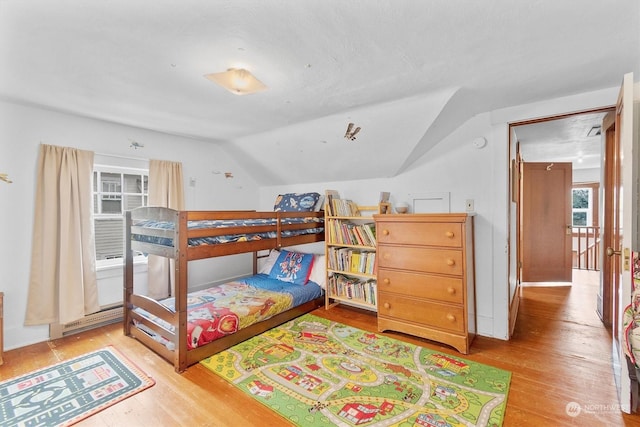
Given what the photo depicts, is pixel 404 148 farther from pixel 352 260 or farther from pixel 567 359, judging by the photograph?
pixel 567 359

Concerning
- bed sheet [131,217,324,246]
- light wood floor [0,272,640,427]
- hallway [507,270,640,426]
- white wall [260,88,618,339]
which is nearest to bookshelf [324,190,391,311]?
light wood floor [0,272,640,427]

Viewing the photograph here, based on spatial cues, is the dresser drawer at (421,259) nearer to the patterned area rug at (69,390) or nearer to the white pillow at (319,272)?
the white pillow at (319,272)

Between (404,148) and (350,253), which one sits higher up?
(404,148)

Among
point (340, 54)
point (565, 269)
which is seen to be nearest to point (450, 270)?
point (340, 54)

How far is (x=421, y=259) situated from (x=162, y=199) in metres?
2.98

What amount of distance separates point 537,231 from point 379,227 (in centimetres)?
344

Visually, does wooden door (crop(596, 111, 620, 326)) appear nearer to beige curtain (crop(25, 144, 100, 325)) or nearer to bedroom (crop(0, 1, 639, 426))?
bedroom (crop(0, 1, 639, 426))

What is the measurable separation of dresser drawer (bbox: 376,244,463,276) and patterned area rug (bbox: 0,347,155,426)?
217cm

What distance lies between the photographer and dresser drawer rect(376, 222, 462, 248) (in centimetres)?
246

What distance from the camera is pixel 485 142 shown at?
274 centimetres

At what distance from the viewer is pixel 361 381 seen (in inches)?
80.8

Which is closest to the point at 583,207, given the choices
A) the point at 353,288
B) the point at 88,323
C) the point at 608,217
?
the point at 608,217

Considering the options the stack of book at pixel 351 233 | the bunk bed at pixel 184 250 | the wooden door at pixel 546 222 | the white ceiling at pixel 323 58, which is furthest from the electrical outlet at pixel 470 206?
the wooden door at pixel 546 222

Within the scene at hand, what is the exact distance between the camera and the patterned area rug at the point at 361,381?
67.5 inches
